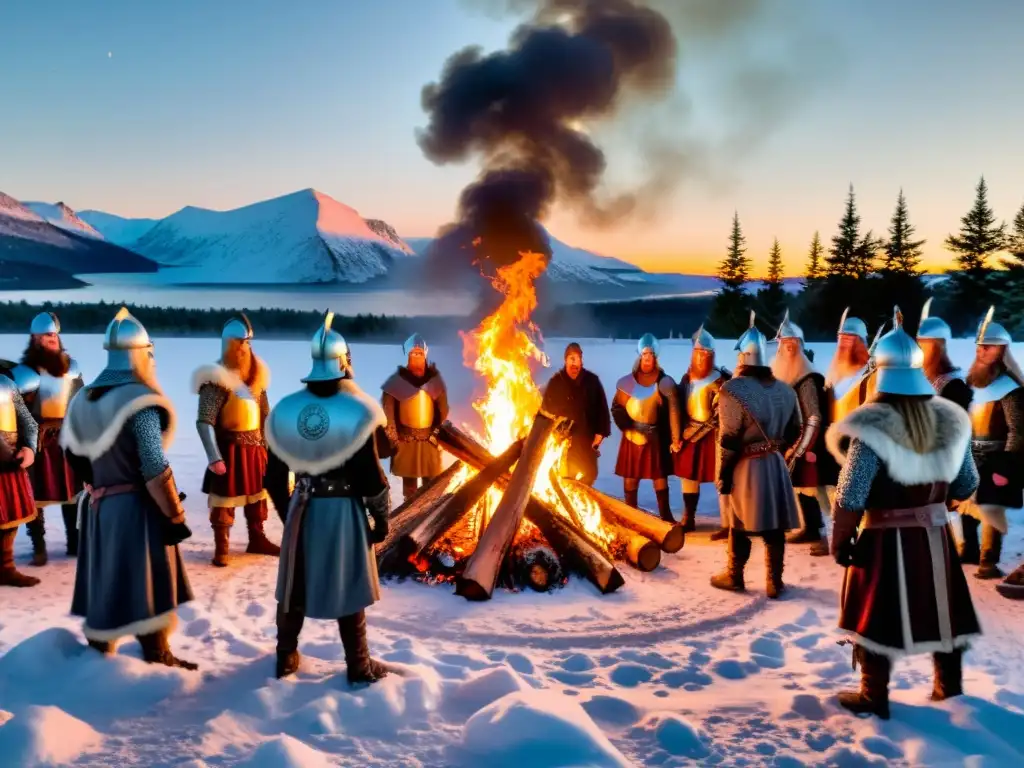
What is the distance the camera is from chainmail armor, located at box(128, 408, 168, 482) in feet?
12.9

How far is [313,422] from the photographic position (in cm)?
383

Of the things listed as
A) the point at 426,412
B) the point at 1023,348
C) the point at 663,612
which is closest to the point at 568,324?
the point at 1023,348

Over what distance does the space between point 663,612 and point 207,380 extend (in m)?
3.97

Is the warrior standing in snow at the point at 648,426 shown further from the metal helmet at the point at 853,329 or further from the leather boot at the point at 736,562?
the leather boot at the point at 736,562

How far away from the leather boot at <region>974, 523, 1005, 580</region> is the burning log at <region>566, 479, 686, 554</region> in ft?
7.63

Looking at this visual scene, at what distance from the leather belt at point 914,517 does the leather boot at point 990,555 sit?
2971mm

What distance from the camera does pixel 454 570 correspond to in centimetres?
616

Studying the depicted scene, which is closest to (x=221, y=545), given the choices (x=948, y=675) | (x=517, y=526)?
(x=517, y=526)

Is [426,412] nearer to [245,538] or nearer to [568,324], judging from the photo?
[245,538]

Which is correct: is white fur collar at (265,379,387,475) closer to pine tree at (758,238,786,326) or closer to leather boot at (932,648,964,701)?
leather boot at (932,648,964,701)

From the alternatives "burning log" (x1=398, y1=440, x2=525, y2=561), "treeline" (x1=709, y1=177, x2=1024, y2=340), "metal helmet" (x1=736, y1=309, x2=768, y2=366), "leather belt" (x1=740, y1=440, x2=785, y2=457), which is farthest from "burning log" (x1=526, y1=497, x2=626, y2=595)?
"treeline" (x1=709, y1=177, x2=1024, y2=340)

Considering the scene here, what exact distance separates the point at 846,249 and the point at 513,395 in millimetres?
42125

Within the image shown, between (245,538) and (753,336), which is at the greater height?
(753,336)

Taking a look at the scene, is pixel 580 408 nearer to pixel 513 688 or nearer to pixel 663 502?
pixel 663 502
